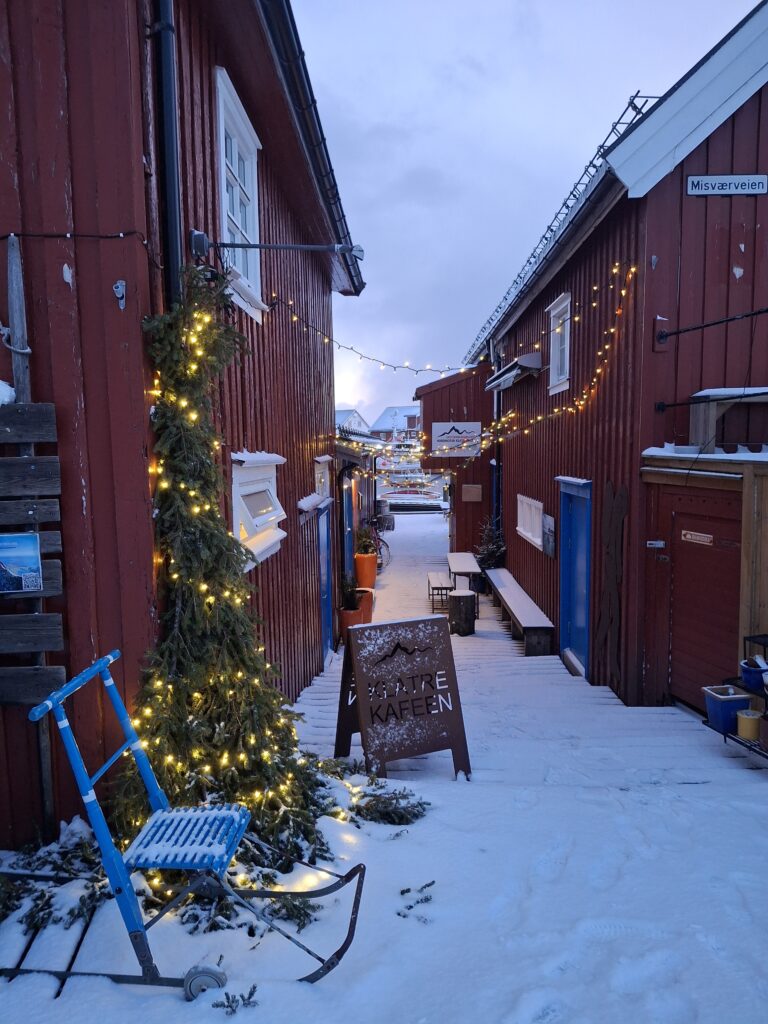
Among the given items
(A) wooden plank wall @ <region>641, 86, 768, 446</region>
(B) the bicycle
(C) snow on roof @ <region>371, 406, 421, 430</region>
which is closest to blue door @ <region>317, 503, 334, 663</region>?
(A) wooden plank wall @ <region>641, 86, 768, 446</region>

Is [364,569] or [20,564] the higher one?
[20,564]

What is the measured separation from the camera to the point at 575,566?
28.1 ft

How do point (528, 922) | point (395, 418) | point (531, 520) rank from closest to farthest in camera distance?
1. point (528, 922)
2. point (531, 520)
3. point (395, 418)

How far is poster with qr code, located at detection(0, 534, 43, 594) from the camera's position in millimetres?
2791

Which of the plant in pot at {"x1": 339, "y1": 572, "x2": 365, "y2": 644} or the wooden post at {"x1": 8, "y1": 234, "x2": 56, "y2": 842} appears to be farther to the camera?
the plant in pot at {"x1": 339, "y1": 572, "x2": 365, "y2": 644}

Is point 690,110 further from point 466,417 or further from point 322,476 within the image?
point 466,417

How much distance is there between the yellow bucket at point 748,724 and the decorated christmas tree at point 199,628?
3.33 m

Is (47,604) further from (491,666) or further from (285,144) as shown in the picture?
(491,666)

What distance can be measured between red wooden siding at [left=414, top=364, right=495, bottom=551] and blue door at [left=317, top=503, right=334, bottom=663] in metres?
7.66

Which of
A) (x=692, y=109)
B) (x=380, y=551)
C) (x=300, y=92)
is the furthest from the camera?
(x=380, y=551)

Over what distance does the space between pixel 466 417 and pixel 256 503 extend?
12540 mm

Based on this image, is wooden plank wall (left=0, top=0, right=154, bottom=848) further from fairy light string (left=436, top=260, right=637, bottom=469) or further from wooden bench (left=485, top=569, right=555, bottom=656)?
wooden bench (left=485, top=569, right=555, bottom=656)

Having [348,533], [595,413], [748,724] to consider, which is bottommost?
[748,724]

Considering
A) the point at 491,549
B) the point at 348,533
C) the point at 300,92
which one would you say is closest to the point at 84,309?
the point at 300,92
